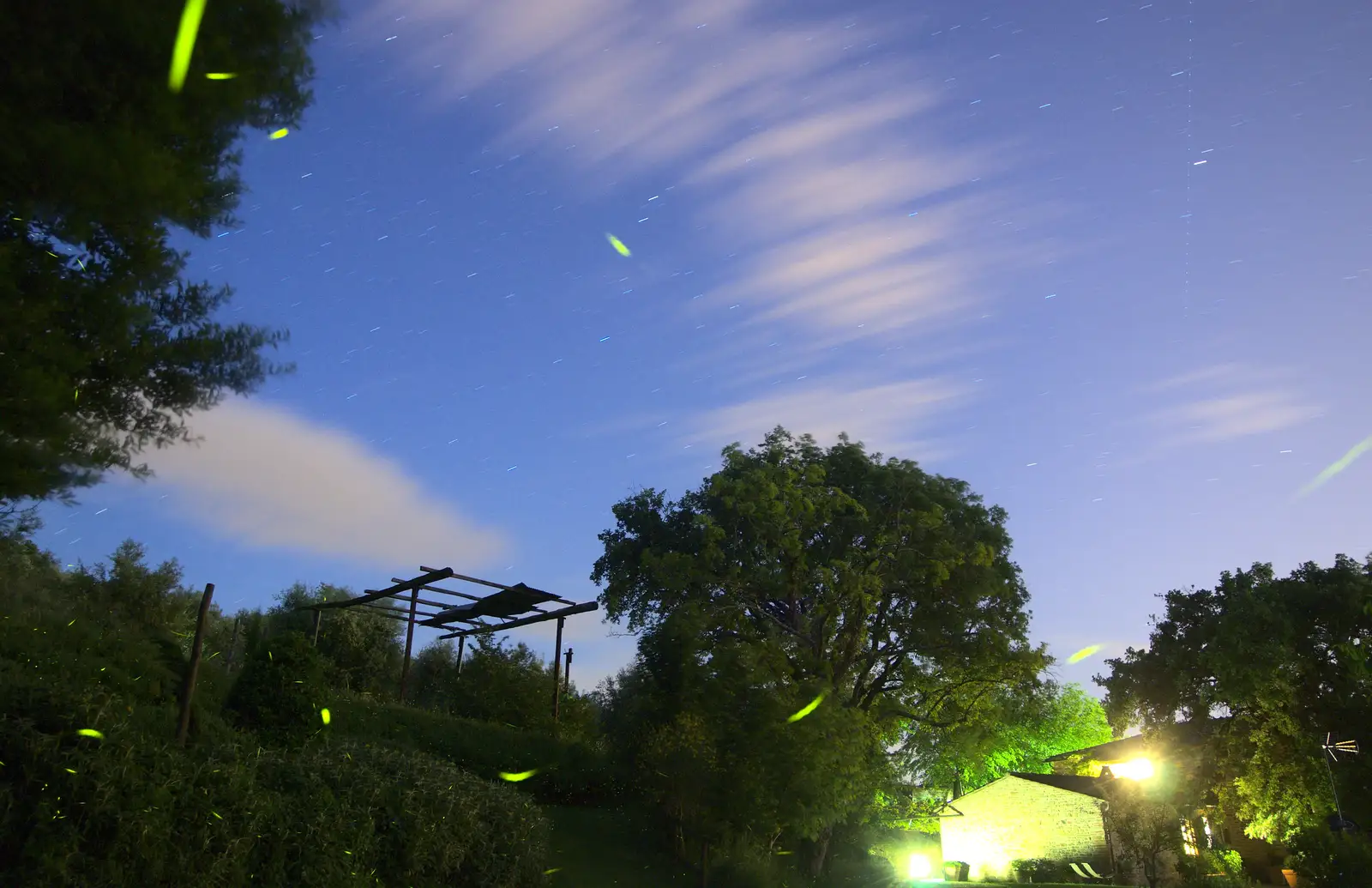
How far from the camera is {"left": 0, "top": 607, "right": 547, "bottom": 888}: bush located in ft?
28.5

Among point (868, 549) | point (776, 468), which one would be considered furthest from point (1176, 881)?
point (776, 468)

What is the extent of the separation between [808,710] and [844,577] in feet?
17.8

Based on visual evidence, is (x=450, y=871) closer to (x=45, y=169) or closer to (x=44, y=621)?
(x=44, y=621)

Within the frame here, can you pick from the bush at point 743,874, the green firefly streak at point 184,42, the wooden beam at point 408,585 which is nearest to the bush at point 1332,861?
the bush at point 743,874

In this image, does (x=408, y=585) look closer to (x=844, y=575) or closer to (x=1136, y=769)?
(x=844, y=575)

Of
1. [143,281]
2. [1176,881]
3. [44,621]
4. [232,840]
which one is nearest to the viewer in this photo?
[232,840]

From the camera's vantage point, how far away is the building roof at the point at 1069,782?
128 ft

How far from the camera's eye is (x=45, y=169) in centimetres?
991

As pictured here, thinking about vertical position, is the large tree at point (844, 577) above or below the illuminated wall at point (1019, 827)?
above

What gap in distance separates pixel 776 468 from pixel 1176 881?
76.8 feet

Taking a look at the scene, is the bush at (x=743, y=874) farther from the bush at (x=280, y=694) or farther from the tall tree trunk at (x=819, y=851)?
the bush at (x=280, y=694)

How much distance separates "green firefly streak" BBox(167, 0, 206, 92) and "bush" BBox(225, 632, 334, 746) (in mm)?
10331

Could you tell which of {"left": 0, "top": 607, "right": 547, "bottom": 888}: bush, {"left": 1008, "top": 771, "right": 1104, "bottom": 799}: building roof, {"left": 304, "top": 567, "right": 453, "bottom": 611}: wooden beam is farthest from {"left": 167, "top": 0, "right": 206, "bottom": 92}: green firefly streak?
{"left": 1008, "top": 771, "right": 1104, "bottom": 799}: building roof

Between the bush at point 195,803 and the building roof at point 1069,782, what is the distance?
31891mm
